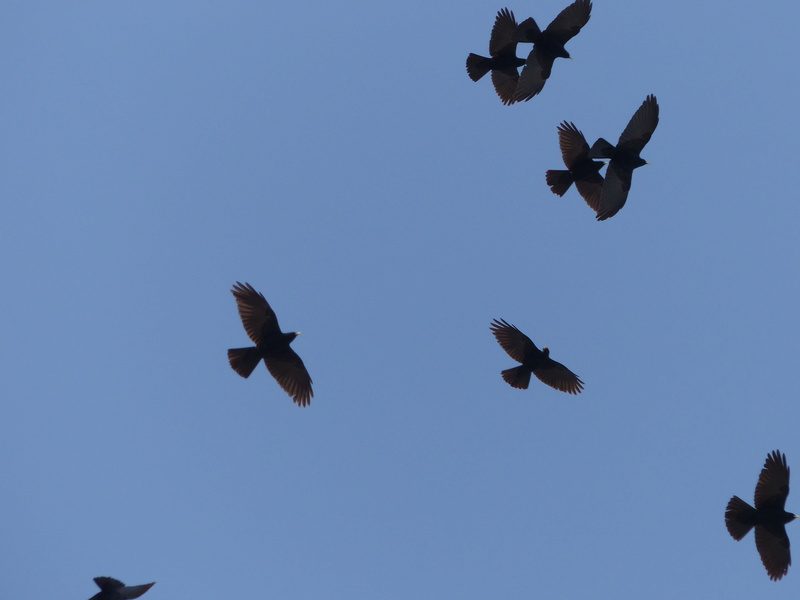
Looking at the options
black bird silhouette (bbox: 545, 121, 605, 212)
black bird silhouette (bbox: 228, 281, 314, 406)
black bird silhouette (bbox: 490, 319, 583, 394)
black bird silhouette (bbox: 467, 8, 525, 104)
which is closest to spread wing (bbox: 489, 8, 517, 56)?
black bird silhouette (bbox: 467, 8, 525, 104)

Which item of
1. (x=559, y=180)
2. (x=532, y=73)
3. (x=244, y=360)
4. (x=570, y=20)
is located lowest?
(x=244, y=360)

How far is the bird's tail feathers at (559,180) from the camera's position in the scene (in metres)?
18.1

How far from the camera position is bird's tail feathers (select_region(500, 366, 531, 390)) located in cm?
1856

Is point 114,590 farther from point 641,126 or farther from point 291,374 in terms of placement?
point 641,126

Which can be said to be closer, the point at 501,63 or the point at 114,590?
the point at 114,590

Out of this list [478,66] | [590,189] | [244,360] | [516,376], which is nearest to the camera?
[244,360]

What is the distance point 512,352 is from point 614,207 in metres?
3.46

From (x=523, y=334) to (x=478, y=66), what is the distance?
18.1 ft

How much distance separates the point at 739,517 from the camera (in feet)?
51.5

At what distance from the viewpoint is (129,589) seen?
15.4 metres

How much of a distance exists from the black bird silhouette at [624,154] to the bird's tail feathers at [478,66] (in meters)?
2.82

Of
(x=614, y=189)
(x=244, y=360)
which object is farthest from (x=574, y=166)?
(x=244, y=360)

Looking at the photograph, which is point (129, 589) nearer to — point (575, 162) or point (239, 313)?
point (239, 313)

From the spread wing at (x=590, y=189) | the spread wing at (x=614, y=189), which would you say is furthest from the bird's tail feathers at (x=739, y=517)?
the spread wing at (x=590, y=189)
